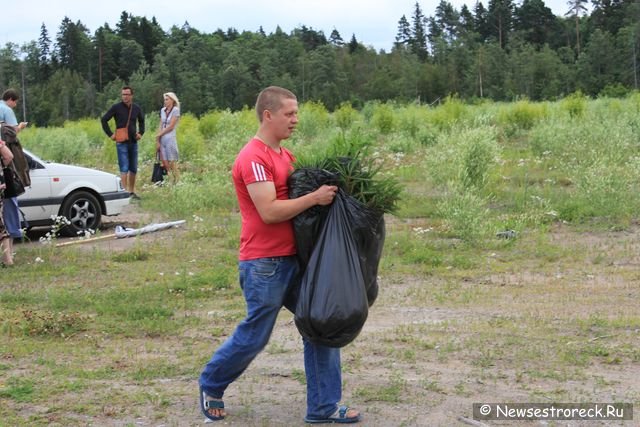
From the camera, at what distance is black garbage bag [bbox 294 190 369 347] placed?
491 cm

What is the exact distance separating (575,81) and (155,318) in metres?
67.1

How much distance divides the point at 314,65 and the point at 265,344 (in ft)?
249

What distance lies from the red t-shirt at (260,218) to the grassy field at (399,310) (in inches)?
16.3

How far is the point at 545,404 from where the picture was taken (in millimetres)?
5625

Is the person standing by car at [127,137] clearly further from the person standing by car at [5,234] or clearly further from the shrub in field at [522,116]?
the shrub in field at [522,116]

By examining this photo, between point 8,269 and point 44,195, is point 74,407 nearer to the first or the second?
point 8,269

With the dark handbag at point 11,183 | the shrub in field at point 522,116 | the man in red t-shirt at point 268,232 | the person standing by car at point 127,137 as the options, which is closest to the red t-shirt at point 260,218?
the man in red t-shirt at point 268,232

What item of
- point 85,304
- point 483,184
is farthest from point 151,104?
point 85,304

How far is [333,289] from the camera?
194 inches

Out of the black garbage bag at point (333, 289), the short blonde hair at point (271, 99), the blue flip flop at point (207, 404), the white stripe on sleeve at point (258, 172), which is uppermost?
the short blonde hair at point (271, 99)

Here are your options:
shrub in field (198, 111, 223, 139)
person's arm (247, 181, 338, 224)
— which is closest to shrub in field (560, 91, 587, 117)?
shrub in field (198, 111, 223, 139)

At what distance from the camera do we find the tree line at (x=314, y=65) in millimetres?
70250

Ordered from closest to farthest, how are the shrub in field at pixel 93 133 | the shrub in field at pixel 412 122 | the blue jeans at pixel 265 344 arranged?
the blue jeans at pixel 265 344
the shrub in field at pixel 412 122
the shrub in field at pixel 93 133

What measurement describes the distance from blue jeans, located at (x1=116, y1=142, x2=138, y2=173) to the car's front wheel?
3052 mm
